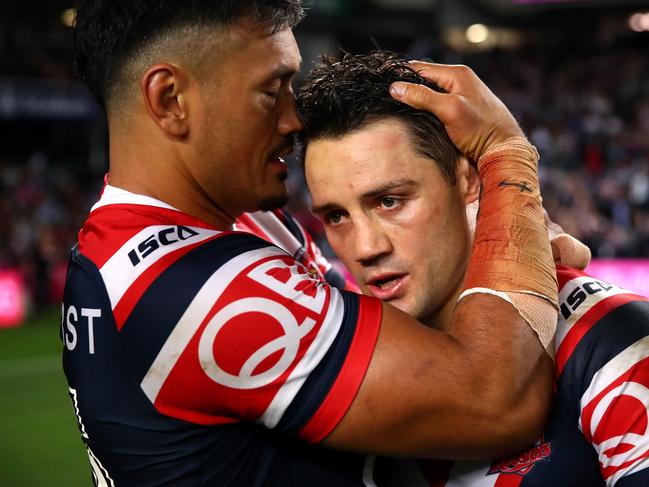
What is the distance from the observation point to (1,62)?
18109mm

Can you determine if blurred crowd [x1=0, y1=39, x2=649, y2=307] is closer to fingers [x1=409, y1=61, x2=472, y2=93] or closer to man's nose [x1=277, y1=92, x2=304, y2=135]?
fingers [x1=409, y1=61, x2=472, y2=93]

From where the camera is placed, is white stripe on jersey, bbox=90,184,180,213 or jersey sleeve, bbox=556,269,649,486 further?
white stripe on jersey, bbox=90,184,180,213

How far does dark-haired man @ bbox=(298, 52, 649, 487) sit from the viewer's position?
192 cm

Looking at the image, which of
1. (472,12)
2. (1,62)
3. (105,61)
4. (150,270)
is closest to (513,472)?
(150,270)

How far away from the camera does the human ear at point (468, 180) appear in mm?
2396

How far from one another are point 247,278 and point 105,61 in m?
Result: 0.75

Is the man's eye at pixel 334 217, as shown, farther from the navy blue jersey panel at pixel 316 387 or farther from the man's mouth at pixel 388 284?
the navy blue jersey panel at pixel 316 387

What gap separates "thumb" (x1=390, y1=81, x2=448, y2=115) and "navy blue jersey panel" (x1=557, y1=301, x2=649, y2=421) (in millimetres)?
737

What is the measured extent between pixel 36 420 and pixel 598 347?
7.22 metres

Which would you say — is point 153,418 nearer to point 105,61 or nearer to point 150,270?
point 150,270

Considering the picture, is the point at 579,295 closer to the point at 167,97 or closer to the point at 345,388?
the point at 345,388

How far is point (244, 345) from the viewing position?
5.88 ft

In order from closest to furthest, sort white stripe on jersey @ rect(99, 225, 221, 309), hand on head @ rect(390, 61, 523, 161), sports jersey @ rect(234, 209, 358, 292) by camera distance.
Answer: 1. white stripe on jersey @ rect(99, 225, 221, 309)
2. hand on head @ rect(390, 61, 523, 161)
3. sports jersey @ rect(234, 209, 358, 292)

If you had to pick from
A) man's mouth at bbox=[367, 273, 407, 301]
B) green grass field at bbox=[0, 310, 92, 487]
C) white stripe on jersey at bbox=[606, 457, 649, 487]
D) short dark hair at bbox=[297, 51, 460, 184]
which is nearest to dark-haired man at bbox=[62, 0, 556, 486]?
short dark hair at bbox=[297, 51, 460, 184]
